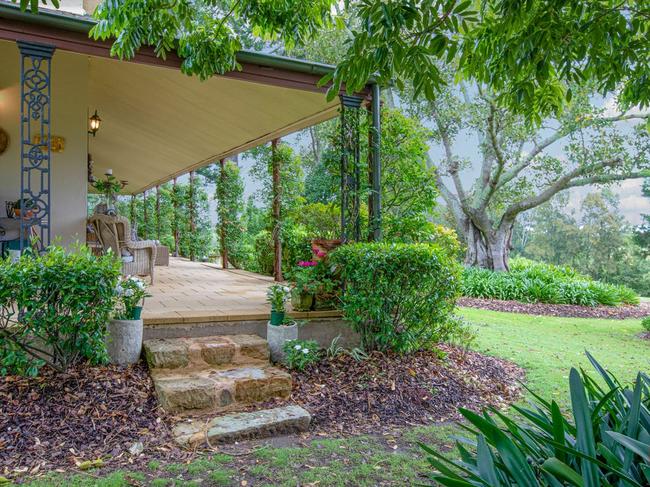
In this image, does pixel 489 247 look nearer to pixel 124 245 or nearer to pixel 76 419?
pixel 124 245

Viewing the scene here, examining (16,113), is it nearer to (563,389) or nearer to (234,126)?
(234,126)

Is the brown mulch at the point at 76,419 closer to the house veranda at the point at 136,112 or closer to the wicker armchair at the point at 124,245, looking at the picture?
the house veranda at the point at 136,112

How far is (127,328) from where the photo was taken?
149 inches

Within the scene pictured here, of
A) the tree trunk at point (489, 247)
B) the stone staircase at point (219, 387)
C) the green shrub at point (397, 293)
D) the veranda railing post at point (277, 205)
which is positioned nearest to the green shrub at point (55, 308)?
the stone staircase at point (219, 387)

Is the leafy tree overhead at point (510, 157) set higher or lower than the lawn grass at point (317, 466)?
higher

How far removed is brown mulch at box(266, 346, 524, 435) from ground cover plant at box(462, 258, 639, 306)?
6.01 m

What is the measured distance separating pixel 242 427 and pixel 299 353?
3.65 ft

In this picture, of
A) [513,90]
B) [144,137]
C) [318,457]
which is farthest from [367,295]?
[144,137]

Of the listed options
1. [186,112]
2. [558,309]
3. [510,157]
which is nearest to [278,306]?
[186,112]

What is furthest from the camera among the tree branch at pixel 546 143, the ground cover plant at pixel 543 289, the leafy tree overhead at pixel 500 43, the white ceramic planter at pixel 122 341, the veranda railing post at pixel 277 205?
the tree branch at pixel 546 143

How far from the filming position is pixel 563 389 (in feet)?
14.1

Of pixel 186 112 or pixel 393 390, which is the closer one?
pixel 393 390

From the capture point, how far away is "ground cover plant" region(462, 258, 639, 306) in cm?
1052

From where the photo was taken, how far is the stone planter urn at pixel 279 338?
14.0 ft
